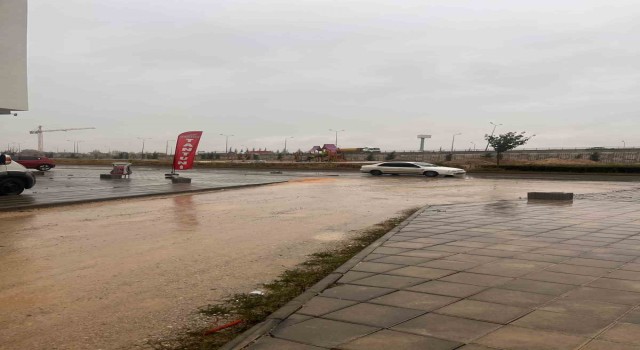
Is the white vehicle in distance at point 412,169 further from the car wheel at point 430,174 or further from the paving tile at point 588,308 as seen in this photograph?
the paving tile at point 588,308

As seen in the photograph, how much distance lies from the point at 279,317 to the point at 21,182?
17254 mm

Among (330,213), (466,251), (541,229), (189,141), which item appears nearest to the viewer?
(466,251)

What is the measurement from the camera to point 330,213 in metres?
13.1

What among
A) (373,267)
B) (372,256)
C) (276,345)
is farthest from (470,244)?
(276,345)

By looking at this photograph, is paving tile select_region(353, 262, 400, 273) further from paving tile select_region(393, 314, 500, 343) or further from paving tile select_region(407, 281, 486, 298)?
paving tile select_region(393, 314, 500, 343)

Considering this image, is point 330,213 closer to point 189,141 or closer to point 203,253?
point 203,253

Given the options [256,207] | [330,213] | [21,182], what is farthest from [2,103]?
[330,213]

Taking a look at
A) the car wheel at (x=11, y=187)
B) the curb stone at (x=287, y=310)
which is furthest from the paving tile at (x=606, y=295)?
the car wheel at (x=11, y=187)

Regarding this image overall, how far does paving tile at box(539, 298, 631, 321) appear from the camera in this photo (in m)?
4.12

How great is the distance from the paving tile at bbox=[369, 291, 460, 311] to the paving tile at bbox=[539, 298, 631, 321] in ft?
2.90

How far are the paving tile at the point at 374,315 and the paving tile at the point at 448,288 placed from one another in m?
0.71

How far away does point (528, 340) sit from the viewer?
3562 mm

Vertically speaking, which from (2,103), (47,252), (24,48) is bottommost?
(47,252)

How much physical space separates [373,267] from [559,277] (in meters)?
2.15
